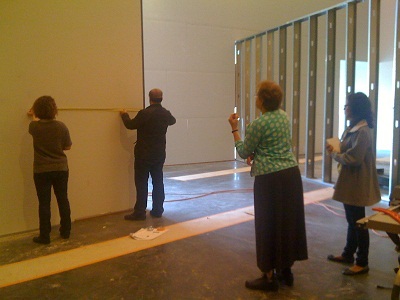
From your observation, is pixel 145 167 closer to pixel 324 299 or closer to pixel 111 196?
pixel 111 196

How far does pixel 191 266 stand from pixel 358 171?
1488 mm

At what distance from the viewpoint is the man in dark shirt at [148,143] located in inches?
164

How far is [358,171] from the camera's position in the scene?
9.11 ft

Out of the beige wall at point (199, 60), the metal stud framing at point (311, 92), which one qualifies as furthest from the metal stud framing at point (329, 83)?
the beige wall at point (199, 60)

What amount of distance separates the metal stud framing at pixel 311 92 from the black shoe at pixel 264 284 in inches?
164

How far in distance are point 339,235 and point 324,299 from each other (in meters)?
1.37

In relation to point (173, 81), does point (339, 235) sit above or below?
below

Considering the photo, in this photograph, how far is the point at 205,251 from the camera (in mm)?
3334

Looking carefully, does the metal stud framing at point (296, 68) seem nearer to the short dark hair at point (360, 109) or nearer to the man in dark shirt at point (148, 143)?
the man in dark shirt at point (148, 143)

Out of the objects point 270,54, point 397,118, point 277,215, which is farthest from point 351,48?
point 277,215

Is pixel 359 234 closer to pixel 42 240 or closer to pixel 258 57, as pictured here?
pixel 42 240

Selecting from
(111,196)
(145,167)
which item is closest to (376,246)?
(145,167)

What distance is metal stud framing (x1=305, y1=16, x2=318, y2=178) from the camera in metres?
6.41

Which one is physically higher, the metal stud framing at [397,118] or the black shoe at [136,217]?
the metal stud framing at [397,118]
